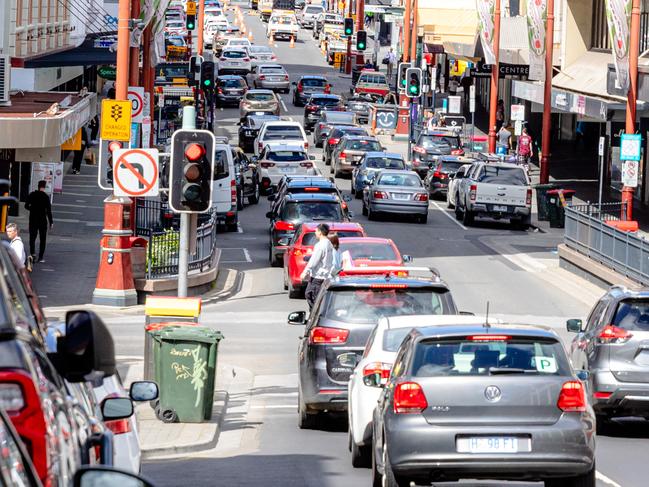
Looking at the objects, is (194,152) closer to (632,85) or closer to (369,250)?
(369,250)

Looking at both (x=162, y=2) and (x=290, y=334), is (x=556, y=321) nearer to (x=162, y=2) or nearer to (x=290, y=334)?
(x=290, y=334)

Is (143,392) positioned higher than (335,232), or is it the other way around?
(143,392)

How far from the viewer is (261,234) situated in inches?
1636

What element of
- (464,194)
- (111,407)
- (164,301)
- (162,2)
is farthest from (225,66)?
(111,407)

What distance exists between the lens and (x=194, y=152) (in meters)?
17.5

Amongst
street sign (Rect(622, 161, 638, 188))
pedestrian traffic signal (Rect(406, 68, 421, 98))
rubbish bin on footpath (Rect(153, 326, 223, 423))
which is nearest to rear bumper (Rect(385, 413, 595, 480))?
rubbish bin on footpath (Rect(153, 326, 223, 423))

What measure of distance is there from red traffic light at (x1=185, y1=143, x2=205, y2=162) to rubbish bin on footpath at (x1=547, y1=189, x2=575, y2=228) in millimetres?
28621

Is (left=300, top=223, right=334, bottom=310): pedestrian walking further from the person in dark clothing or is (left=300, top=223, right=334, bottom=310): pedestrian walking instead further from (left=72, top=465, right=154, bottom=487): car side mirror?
(left=72, top=465, right=154, bottom=487): car side mirror

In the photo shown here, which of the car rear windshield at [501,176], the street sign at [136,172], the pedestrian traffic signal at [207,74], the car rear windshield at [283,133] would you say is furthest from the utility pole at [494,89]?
the street sign at [136,172]

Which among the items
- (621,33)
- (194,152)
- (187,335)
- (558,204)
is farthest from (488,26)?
(187,335)

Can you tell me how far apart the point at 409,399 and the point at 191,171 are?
669 cm

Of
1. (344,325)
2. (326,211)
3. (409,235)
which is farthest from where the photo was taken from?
(409,235)

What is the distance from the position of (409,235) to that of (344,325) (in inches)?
1018

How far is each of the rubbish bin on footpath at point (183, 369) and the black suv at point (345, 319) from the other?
108 cm
